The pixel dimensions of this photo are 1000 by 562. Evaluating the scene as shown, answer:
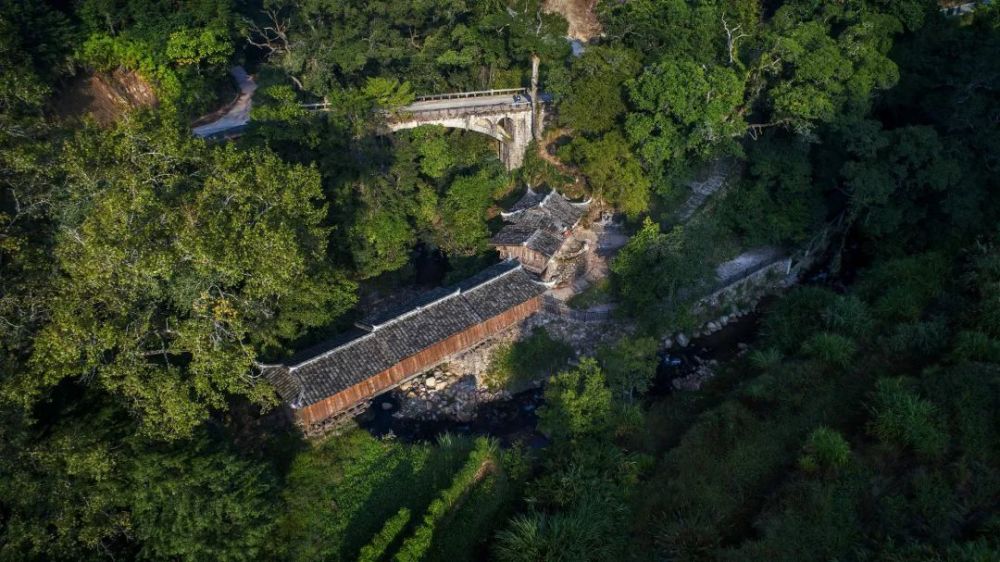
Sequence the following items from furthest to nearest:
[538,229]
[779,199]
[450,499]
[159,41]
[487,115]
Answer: [487,115] → [159,41] → [779,199] → [538,229] → [450,499]

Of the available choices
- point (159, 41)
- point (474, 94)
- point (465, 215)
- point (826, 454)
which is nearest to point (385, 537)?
point (826, 454)

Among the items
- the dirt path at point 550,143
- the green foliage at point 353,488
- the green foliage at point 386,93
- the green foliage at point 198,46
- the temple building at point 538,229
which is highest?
the green foliage at point 198,46

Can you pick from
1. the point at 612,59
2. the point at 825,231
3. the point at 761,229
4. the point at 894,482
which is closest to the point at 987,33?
the point at 825,231

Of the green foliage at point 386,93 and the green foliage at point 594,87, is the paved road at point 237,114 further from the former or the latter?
the green foliage at point 594,87

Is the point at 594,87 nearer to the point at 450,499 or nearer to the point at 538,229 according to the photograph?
the point at 538,229

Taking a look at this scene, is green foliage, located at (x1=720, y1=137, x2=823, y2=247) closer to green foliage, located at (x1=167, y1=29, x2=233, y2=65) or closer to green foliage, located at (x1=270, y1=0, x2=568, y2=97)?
green foliage, located at (x1=270, y1=0, x2=568, y2=97)

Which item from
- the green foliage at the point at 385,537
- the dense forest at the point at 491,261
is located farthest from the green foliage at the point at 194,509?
the green foliage at the point at 385,537

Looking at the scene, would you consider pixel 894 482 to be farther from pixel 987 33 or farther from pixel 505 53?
pixel 505 53
